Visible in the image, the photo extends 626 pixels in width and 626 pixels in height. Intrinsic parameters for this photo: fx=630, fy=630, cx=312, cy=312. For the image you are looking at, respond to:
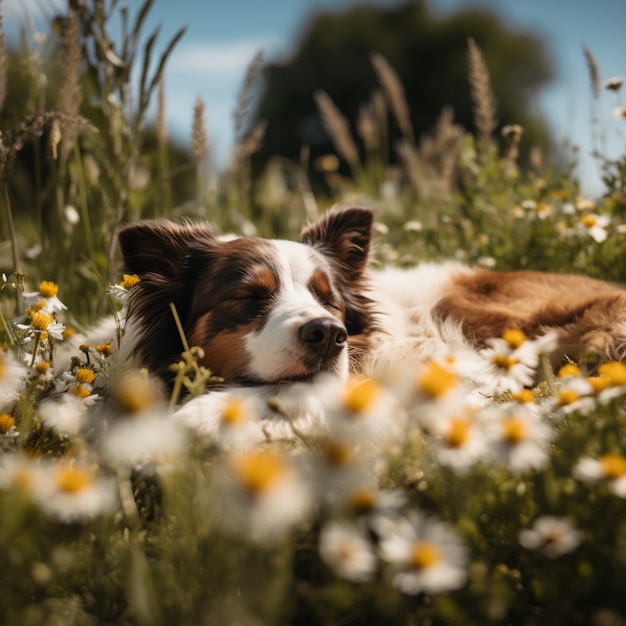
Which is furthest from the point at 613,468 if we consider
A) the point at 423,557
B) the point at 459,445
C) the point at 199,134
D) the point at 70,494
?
the point at 199,134

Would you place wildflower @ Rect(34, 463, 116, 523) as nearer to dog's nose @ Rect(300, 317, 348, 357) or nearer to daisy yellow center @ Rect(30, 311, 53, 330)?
daisy yellow center @ Rect(30, 311, 53, 330)

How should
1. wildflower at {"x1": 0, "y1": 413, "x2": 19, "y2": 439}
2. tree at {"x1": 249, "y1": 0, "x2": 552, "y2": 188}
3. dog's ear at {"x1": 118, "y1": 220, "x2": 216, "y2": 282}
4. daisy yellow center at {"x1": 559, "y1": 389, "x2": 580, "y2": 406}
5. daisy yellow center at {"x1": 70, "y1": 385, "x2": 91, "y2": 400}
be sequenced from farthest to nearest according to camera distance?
tree at {"x1": 249, "y1": 0, "x2": 552, "y2": 188}, dog's ear at {"x1": 118, "y1": 220, "x2": 216, "y2": 282}, daisy yellow center at {"x1": 70, "y1": 385, "x2": 91, "y2": 400}, wildflower at {"x1": 0, "y1": 413, "x2": 19, "y2": 439}, daisy yellow center at {"x1": 559, "y1": 389, "x2": 580, "y2": 406}

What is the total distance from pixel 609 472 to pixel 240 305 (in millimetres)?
1845

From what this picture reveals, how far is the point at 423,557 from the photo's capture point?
1.30 m

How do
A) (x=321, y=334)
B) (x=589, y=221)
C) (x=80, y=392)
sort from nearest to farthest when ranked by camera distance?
(x=80, y=392) → (x=321, y=334) → (x=589, y=221)

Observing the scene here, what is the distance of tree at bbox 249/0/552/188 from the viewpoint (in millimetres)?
31469

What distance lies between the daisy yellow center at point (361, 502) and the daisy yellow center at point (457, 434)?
0.80 feet

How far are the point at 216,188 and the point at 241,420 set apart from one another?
577 centimetres

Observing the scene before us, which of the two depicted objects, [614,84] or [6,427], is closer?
[6,427]

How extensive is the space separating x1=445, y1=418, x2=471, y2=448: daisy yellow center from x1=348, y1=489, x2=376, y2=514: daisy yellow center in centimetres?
24

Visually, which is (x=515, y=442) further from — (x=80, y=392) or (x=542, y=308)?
(x=542, y=308)

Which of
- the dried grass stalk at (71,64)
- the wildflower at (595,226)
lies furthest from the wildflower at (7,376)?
the wildflower at (595,226)

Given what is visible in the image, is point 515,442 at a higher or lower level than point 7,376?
lower

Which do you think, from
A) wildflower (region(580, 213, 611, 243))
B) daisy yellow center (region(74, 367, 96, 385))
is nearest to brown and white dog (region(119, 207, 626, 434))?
wildflower (region(580, 213, 611, 243))
